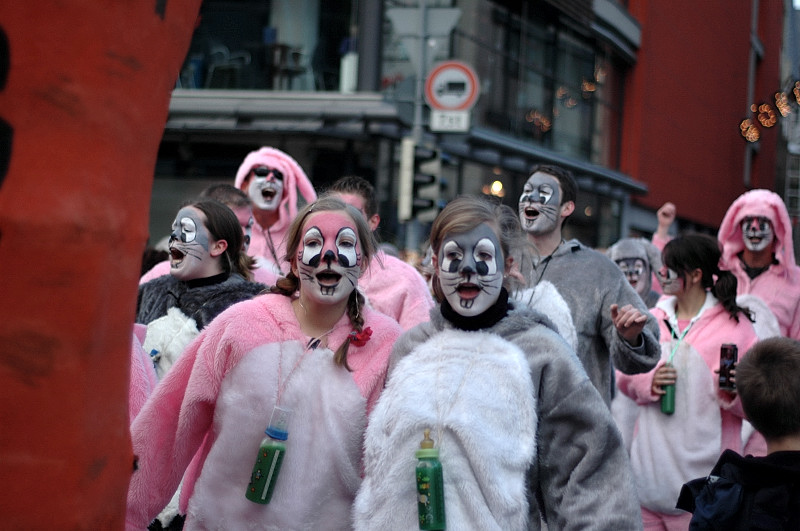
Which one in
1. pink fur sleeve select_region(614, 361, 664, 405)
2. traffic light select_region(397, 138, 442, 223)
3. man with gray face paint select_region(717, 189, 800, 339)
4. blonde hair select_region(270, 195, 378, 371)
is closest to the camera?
blonde hair select_region(270, 195, 378, 371)

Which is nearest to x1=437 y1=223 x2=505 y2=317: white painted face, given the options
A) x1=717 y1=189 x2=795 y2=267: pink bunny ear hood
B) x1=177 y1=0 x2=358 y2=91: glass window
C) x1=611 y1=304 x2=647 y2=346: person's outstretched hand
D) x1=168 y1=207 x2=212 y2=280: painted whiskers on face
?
x1=611 y1=304 x2=647 y2=346: person's outstretched hand

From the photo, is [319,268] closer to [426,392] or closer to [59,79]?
[426,392]

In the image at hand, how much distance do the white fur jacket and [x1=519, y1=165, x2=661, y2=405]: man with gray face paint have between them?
1099 millimetres

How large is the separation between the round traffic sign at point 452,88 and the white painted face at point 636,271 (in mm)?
4552

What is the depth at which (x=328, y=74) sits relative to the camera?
1803cm

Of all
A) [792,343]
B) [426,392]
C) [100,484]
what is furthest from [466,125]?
[100,484]

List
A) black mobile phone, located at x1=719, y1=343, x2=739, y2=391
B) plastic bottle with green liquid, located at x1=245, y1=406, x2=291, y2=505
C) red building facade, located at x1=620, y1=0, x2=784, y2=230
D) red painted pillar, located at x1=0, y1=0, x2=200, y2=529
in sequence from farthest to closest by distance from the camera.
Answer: red building facade, located at x1=620, y1=0, x2=784, y2=230, black mobile phone, located at x1=719, y1=343, x2=739, y2=391, plastic bottle with green liquid, located at x1=245, y1=406, x2=291, y2=505, red painted pillar, located at x1=0, y1=0, x2=200, y2=529

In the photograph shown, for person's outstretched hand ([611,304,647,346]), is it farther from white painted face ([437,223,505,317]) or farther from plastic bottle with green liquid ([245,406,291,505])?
plastic bottle with green liquid ([245,406,291,505])

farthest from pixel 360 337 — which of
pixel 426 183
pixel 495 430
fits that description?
pixel 426 183

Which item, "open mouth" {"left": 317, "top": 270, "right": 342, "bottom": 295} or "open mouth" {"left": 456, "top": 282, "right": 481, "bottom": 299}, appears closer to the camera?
"open mouth" {"left": 456, "top": 282, "right": 481, "bottom": 299}

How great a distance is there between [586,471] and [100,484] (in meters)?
1.86

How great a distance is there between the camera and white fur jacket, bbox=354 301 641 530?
284 cm

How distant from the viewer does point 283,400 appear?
3266mm

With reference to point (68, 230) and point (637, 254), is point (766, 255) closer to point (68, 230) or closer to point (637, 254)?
point (637, 254)
